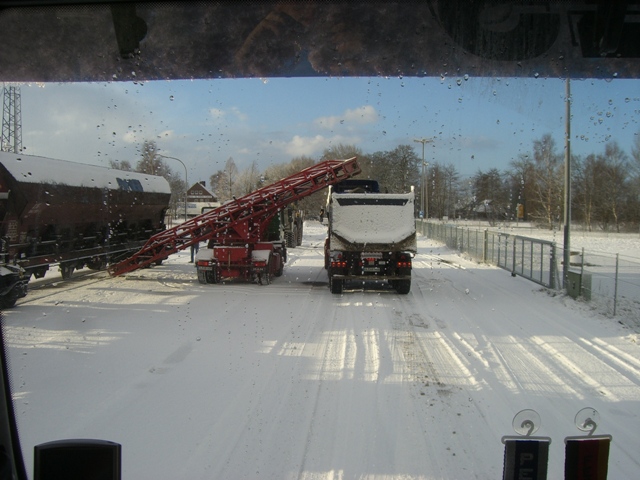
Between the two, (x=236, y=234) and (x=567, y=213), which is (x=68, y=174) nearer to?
(x=236, y=234)

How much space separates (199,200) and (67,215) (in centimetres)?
333

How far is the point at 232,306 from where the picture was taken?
11.9 meters

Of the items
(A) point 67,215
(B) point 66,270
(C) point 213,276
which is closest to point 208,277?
(C) point 213,276

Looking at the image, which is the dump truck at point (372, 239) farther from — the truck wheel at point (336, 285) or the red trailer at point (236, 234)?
the red trailer at point (236, 234)

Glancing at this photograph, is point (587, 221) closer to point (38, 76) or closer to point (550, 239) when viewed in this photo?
point (550, 239)

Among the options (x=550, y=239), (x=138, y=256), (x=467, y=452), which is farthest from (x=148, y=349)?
(x=550, y=239)

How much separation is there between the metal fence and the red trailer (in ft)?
19.7

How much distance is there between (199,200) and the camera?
14.5 m

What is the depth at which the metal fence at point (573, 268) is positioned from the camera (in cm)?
1061

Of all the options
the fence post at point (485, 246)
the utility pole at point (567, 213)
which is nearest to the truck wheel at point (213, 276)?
the utility pole at point (567, 213)

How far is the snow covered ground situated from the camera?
4188 mm

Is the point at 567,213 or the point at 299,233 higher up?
the point at 567,213

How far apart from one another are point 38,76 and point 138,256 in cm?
1017

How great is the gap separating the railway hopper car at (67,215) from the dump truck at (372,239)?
5.40 metres
